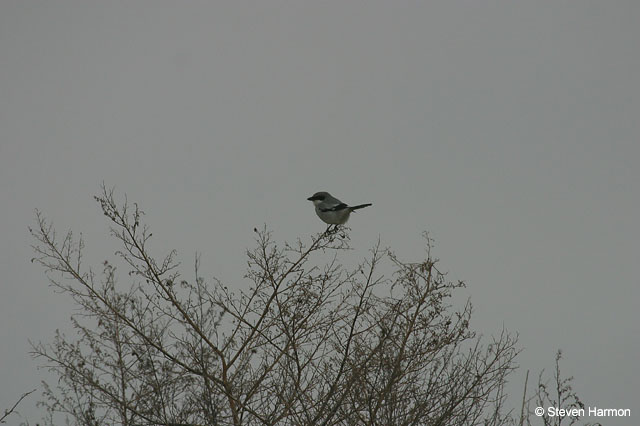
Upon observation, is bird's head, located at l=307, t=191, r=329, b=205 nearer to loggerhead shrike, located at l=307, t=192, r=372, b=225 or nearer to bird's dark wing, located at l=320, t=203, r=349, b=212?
loggerhead shrike, located at l=307, t=192, r=372, b=225

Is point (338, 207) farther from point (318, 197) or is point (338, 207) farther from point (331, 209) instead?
point (318, 197)

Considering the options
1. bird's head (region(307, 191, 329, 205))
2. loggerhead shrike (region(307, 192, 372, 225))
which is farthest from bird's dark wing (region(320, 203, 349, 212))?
bird's head (region(307, 191, 329, 205))

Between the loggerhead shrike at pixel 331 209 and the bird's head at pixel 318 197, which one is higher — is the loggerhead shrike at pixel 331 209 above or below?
below

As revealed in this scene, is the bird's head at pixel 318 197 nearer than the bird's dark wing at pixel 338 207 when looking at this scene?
No

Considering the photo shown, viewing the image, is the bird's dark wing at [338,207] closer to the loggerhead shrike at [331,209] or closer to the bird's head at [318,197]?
the loggerhead shrike at [331,209]

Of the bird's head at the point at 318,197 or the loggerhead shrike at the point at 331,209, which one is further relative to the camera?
the bird's head at the point at 318,197

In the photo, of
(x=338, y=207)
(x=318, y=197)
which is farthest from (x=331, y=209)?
(x=318, y=197)

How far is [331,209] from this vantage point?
38.6ft

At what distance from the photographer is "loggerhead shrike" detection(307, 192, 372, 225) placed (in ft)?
38.0

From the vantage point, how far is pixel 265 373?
287 inches

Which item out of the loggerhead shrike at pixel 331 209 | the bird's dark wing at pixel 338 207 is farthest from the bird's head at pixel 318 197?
the bird's dark wing at pixel 338 207

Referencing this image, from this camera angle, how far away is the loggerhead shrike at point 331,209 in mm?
11591

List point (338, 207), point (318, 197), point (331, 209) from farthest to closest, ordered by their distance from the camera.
Result: point (318, 197) < point (331, 209) < point (338, 207)

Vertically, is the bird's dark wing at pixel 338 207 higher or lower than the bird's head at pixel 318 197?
lower
